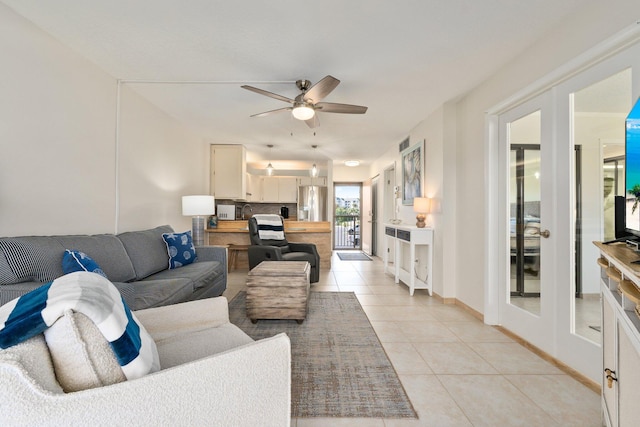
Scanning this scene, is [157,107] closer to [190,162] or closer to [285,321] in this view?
[190,162]

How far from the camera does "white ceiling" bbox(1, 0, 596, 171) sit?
2002mm

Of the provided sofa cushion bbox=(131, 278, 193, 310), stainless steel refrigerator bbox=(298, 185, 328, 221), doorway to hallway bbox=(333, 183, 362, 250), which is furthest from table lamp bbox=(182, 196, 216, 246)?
doorway to hallway bbox=(333, 183, 362, 250)

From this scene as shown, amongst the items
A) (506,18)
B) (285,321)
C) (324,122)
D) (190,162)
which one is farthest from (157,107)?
(506,18)

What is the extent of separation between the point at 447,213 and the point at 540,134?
148 cm

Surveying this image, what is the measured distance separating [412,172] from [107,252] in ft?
13.3

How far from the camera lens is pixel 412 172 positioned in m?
4.77

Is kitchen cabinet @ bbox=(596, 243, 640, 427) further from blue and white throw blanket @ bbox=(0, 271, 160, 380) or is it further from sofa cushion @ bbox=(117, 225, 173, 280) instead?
sofa cushion @ bbox=(117, 225, 173, 280)

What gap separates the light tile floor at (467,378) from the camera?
160 centimetres

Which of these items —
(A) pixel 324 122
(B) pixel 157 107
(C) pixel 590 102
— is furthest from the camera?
(A) pixel 324 122

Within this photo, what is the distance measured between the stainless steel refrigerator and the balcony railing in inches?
71.8

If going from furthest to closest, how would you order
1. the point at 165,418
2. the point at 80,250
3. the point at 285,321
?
the point at 285,321 < the point at 80,250 < the point at 165,418

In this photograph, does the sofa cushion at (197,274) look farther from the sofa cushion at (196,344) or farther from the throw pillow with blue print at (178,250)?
the sofa cushion at (196,344)

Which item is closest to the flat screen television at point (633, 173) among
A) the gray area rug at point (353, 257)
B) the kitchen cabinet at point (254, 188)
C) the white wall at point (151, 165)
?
the white wall at point (151, 165)

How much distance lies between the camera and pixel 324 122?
4.46 metres
